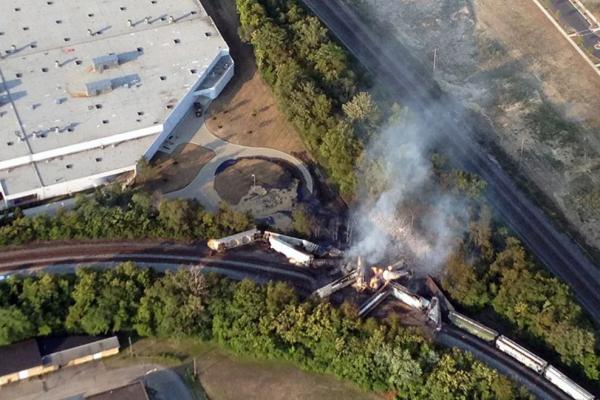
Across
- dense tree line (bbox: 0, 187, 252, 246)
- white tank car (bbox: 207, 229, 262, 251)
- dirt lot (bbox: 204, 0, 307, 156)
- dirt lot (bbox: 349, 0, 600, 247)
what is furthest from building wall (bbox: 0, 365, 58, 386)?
dirt lot (bbox: 349, 0, 600, 247)

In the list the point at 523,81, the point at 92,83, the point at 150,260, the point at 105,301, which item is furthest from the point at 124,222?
the point at 523,81

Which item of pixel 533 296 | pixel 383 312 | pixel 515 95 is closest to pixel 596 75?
pixel 515 95

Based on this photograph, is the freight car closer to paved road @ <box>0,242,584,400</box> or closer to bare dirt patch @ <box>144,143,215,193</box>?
paved road @ <box>0,242,584,400</box>

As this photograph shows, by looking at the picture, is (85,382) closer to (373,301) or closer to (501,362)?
(373,301)

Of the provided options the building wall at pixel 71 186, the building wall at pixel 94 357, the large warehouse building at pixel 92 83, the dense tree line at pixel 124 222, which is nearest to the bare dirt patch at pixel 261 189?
the dense tree line at pixel 124 222

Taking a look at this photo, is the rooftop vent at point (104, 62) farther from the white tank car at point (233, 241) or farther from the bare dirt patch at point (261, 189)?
the white tank car at point (233, 241)

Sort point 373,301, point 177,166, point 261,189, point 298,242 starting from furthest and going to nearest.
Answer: point 177,166 → point 261,189 → point 298,242 → point 373,301

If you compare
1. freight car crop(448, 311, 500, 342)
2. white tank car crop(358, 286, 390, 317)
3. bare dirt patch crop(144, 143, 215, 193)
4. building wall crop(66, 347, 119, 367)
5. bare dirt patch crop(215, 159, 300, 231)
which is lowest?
freight car crop(448, 311, 500, 342)
